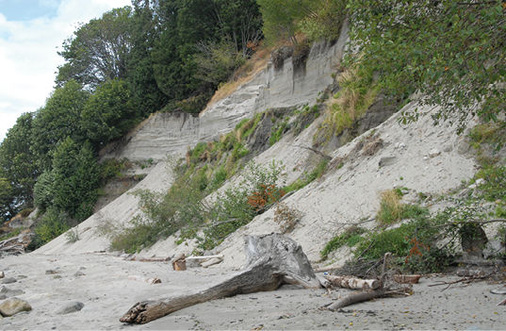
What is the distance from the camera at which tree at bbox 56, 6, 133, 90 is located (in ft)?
135

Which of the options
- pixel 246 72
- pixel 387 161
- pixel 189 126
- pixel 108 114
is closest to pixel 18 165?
pixel 108 114

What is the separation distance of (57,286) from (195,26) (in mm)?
26147

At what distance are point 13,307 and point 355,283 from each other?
189 inches

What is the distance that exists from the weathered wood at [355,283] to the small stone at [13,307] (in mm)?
4432

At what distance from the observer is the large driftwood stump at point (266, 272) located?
5.73 meters

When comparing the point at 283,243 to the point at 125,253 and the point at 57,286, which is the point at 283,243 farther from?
the point at 125,253

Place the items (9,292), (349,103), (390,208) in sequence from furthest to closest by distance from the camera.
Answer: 1. (349,103)
2. (390,208)
3. (9,292)

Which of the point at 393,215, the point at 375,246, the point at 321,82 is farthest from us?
the point at 321,82

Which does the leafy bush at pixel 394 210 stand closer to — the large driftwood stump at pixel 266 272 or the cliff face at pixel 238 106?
the large driftwood stump at pixel 266 272

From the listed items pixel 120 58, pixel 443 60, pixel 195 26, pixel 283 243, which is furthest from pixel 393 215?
pixel 120 58

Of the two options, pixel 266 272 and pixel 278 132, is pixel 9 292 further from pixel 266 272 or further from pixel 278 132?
pixel 278 132

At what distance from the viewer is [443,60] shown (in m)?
5.14

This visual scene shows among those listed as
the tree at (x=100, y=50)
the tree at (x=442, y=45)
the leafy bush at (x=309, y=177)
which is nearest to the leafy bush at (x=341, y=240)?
the tree at (x=442, y=45)

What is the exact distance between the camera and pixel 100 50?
41906 millimetres
